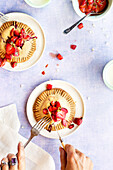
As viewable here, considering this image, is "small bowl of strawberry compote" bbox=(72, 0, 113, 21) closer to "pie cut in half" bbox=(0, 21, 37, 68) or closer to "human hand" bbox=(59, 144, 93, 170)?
"pie cut in half" bbox=(0, 21, 37, 68)

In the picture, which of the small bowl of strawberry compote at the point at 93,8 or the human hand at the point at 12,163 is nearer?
the human hand at the point at 12,163

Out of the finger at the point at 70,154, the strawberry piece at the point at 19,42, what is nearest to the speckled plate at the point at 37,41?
the strawberry piece at the point at 19,42

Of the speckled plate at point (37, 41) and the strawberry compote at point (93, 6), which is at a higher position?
the strawberry compote at point (93, 6)

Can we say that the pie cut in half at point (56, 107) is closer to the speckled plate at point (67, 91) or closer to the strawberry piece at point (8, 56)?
the speckled plate at point (67, 91)

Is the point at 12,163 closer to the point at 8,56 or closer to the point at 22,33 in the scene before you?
the point at 8,56

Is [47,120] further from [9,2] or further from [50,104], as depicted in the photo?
[9,2]

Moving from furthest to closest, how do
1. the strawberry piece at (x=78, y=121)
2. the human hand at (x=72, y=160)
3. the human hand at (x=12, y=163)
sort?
the strawberry piece at (x=78, y=121) < the human hand at (x=72, y=160) < the human hand at (x=12, y=163)

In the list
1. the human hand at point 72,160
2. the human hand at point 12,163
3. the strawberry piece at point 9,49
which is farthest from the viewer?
the strawberry piece at point 9,49

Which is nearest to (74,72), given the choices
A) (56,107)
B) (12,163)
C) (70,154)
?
(56,107)

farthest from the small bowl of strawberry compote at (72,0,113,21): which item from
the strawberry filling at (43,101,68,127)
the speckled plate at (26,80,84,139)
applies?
the strawberry filling at (43,101,68,127)
